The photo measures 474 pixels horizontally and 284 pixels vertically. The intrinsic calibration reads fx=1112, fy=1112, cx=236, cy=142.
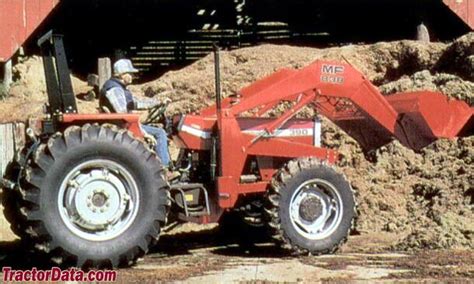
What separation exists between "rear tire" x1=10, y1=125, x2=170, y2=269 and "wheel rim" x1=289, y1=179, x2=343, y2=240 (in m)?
1.57

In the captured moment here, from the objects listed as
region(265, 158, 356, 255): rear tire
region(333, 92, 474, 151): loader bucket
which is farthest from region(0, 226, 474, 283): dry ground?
region(333, 92, 474, 151): loader bucket

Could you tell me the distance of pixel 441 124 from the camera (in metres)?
12.3

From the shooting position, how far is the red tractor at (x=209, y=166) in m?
10.2

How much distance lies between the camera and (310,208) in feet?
37.5

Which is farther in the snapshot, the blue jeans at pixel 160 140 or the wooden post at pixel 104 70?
the wooden post at pixel 104 70

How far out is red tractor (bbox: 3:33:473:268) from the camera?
33.3 feet

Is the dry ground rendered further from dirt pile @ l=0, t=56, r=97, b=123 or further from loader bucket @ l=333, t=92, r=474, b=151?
dirt pile @ l=0, t=56, r=97, b=123

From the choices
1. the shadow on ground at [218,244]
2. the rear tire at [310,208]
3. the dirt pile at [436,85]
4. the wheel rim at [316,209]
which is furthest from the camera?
the dirt pile at [436,85]

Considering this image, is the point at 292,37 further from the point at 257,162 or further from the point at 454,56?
the point at 257,162

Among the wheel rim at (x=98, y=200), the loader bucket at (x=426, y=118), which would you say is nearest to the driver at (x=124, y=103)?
the wheel rim at (x=98, y=200)

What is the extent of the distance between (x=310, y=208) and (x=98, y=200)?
7.61 feet

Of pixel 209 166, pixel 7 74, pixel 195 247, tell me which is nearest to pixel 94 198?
pixel 209 166

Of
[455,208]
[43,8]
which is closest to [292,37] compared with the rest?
[43,8]

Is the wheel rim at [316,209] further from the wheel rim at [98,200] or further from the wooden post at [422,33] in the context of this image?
the wooden post at [422,33]
